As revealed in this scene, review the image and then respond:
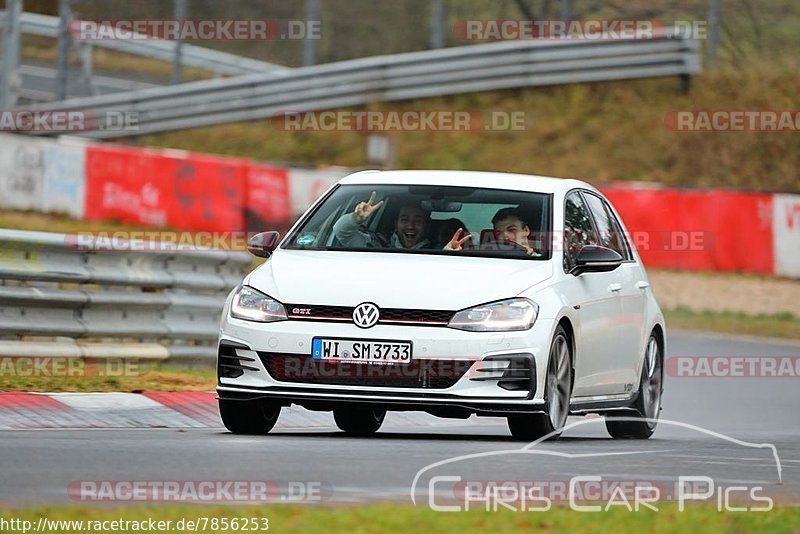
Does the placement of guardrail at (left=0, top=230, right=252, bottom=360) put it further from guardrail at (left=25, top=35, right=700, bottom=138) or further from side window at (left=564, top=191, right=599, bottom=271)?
guardrail at (left=25, top=35, right=700, bottom=138)

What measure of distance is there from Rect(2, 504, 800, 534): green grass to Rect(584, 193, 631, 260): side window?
4697mm

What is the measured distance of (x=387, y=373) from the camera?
9211 millimetres

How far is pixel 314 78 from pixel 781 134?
25.8 feet

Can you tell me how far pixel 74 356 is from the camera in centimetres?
1266

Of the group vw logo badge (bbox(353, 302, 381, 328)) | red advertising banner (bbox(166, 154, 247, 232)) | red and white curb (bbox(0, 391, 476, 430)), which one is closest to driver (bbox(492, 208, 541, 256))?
vw logo badge (bbox(353, 302, 381, 328))

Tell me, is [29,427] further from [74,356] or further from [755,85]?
[755,85]

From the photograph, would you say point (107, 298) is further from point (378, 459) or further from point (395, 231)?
point (378, 459)

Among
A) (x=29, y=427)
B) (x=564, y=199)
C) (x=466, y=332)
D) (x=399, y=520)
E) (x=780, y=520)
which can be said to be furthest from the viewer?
(x=564, y=199)

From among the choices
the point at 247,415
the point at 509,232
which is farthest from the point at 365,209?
the point at 247,415

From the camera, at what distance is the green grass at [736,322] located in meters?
21.9

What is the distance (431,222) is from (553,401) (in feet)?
4.36

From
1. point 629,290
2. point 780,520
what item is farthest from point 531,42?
point 780,520

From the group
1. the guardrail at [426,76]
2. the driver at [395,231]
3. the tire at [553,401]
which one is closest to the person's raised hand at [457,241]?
the driver at [395,231]

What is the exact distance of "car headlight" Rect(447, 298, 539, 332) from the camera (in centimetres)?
Answer: 927
